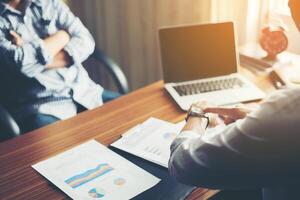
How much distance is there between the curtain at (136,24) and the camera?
2.35m

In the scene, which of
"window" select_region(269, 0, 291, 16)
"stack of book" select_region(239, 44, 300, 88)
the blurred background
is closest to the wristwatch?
"stack of book" select_region(239, 44, 300, 88)

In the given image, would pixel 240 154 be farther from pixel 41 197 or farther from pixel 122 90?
pixel 122 90

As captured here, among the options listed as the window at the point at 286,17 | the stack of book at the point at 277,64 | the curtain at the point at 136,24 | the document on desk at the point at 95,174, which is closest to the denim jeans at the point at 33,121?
the document on desk at the point at 95,174

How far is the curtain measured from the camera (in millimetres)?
2346

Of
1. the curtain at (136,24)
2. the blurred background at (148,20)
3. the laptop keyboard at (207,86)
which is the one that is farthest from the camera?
the curtain at (136,24)

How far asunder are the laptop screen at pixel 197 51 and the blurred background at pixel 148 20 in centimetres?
43

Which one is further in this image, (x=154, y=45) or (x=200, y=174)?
(x=154, y=45)

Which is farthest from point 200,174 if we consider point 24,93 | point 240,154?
point 24,93

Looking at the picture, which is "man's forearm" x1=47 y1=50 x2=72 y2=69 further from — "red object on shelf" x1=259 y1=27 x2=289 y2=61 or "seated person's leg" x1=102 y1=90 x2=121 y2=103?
"red object on shelf" x1=259 y1=27 x2=289 y2=61

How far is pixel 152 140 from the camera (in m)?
1.38

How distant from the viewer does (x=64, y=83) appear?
6.33 ft

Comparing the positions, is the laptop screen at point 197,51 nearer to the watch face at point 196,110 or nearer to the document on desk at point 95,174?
the watch face at point 196,110

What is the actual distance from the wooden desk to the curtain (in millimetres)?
730

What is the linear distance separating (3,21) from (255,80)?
1.06 metres
